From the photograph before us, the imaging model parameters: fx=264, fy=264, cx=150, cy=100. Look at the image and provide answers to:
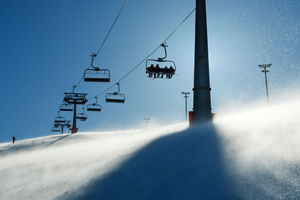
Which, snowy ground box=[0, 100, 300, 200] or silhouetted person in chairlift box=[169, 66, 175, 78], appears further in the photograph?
silhouetted person in chairlift box=[169, 66, 175, 78]

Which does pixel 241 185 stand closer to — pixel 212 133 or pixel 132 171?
pixel 132 171

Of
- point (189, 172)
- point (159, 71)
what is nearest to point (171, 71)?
point (159, 71)

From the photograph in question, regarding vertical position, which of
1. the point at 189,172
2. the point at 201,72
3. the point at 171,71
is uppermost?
the point at 171,71

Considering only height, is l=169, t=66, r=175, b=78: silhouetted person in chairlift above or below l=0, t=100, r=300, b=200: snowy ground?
above

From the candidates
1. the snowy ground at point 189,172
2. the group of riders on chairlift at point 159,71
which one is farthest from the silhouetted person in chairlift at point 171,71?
the snowy ground at point 189,172

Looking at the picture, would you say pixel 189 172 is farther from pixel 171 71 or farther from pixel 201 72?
pixel 171 71

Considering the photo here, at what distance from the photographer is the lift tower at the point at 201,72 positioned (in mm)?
9703

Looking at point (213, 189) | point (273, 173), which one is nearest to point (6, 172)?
point (213, 189)

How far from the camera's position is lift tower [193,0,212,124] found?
382 inches

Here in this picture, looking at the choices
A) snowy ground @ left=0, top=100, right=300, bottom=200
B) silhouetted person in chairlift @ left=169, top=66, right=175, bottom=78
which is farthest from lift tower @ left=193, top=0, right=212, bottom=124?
snowy ground @ left=0, top=100, right=300, bottom=200

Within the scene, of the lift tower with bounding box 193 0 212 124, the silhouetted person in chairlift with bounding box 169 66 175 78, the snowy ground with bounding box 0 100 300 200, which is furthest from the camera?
the silhouetted person in chairlift with bounding box 169 66 175 78

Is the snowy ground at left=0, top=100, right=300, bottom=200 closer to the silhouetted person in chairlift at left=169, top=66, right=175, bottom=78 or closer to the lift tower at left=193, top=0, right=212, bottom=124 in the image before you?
the lift tower at left=193, top=0, right=212, bottom=124

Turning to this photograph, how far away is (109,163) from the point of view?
19.1ft

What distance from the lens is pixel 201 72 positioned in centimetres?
1007
